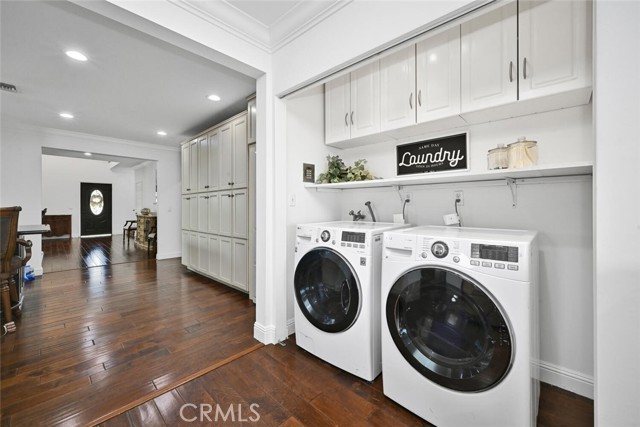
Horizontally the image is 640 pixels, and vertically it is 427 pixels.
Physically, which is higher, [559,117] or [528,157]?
[559,117]

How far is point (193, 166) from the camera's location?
14.6 ft

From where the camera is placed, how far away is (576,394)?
1562 mm

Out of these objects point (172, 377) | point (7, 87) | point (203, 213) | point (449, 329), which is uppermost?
point (7, 87)

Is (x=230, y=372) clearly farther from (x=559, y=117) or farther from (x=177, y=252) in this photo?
(x=177, y=252)

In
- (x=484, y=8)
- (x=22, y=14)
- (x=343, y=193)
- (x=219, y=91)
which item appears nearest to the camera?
(x=484, y=8)

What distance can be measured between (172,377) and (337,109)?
2440 millimetres

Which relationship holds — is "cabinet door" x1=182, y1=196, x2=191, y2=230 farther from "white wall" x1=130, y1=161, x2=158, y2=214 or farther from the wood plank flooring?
"white wall" x1=130, y1=161, x2=158, y2=214

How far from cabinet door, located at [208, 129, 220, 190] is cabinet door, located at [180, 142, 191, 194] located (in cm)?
84

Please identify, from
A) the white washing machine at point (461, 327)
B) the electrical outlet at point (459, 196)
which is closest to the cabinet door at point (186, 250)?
the white washing machine at point (461, 327)

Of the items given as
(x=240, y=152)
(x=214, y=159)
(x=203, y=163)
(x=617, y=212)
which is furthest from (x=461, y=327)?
(x=203, y=163)

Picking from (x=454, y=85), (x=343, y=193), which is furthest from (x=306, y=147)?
(x=454, y=85)

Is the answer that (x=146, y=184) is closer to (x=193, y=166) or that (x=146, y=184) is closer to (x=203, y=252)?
(x=193, y=166)

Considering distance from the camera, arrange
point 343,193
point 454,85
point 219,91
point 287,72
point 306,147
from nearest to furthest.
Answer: point 454,85
point 287,72
point 306,147
point 343,193
point 219,91

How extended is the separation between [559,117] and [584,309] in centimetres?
114
